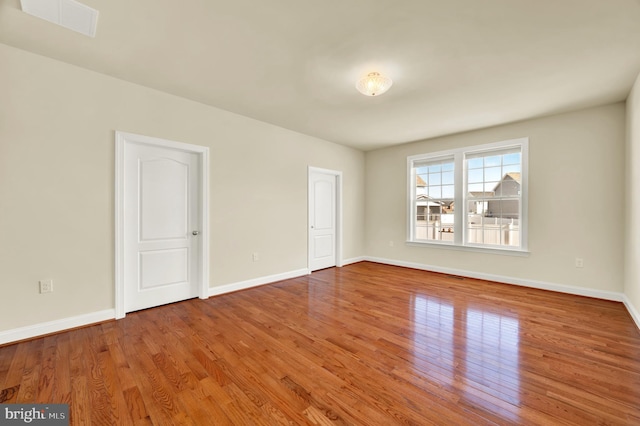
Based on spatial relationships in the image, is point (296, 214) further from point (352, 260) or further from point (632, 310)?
point (632, 310)

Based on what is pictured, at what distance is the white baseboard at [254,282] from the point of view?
3.77 metres

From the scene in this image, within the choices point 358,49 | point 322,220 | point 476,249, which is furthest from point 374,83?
point 476,249

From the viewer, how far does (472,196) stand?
4.84m

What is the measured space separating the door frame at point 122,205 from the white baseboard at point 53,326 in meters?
0.14

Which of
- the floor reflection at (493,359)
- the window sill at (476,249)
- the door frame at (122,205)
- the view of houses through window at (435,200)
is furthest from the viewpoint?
the view of houses through window at (435,200)

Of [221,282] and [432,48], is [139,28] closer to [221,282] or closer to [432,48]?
[432,48]

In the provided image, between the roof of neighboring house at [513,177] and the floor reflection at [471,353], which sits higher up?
the roof of neighboring house at [513,177]

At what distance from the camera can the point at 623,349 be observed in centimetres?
230

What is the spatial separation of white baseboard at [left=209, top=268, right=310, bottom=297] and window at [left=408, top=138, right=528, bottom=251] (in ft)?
8.20

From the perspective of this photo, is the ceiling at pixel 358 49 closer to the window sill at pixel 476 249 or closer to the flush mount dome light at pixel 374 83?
the flush mount dome light at pixel 374 83

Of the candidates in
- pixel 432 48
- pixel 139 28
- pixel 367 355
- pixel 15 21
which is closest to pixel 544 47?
pixel 432 48

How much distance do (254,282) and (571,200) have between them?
4.84 metres

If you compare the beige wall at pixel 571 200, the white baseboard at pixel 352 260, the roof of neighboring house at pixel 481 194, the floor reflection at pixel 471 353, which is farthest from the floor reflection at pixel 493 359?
the white baseboard at pixel 352 260

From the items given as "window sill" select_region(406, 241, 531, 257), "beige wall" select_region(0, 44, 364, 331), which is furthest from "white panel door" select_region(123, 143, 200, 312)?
"window sill" select_region(406, 241, 531, 257)
